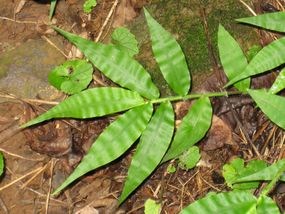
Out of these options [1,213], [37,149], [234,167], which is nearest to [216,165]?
[234,167]

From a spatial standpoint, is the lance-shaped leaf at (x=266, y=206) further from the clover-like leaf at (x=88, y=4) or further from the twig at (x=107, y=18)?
the clover-like leaf at (x=88, y=4)

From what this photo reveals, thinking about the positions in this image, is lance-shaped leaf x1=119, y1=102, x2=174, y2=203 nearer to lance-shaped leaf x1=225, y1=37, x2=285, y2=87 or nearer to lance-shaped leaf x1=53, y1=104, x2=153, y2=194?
lance-shaped leaf x1=53, y1=104, x2=153, y2=194

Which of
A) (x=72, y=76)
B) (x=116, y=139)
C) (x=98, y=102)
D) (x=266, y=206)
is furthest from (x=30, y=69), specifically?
(x=266, y=206)

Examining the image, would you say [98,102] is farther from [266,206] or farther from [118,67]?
[266,206]

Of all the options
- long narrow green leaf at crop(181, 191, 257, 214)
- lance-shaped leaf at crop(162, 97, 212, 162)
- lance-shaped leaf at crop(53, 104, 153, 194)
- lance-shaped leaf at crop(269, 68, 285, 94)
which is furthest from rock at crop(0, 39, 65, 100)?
lance-shaped leaf at crop(269, 68, 285, 94)

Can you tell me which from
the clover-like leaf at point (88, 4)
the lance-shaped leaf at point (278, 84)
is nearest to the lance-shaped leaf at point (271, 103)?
the lance-shaped leaf at point (278, 84)

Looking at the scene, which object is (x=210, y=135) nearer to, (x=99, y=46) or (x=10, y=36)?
(x=99, y=46)
